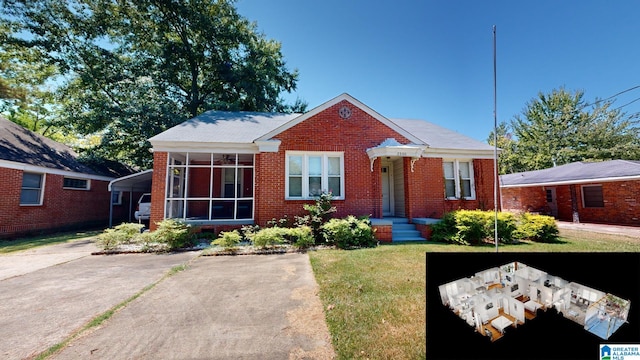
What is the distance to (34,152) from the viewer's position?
1277 cm

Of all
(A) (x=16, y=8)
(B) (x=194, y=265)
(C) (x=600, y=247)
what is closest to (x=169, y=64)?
(A) (x=16, y=8)

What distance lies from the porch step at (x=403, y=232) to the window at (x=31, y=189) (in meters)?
16.8

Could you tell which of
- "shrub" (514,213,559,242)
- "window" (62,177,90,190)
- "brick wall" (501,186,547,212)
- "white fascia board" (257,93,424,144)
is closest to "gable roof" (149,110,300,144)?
"white fascia board" (257,93,424,144)

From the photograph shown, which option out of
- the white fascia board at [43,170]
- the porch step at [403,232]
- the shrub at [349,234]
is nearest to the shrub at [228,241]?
the shrub at [349,234]

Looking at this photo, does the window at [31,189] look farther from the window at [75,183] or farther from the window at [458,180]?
the window at [458,180]

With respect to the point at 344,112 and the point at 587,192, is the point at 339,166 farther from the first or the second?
the point at 587,192

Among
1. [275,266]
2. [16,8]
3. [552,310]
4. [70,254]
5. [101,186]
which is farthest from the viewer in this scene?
[101,186]

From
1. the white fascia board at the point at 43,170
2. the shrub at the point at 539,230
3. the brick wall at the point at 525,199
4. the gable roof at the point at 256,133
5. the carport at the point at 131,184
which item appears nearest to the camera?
the shrub at the point at 539,230

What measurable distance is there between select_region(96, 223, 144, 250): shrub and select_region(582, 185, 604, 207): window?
25179mm

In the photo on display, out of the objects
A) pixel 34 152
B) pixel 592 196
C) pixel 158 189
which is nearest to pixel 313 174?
pixel 158 189

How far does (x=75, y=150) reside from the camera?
1720 cm

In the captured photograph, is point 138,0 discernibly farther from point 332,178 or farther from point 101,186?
point 332,178

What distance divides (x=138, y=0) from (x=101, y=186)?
541 inches

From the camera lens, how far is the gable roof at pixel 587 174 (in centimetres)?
1343
